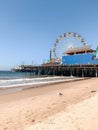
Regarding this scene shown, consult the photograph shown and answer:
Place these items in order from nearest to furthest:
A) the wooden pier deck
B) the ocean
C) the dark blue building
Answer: the ocean
the wooden pier deck
the dark blue building

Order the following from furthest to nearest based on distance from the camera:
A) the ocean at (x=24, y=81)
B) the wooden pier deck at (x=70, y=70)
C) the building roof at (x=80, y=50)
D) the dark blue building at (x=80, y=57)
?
1. the building roof at (x=80, y=50)
2. the dark blue building at (x=80, y=57)
3. the wooden pier deck at (x=70, y=70)
4. the ocean at (x=24, y=81)

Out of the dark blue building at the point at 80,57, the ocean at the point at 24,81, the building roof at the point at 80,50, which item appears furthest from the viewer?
the building roof at the point at 80,50

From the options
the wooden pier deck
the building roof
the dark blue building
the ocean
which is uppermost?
the building roof

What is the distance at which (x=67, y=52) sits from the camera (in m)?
65.4

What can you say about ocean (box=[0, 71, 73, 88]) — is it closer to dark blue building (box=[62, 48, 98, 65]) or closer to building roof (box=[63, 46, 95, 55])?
dark blue building (box=[62, 48, 98, 65])

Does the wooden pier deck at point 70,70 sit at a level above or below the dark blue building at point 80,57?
below

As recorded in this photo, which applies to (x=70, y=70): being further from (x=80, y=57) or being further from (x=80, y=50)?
(x=80, y=50)

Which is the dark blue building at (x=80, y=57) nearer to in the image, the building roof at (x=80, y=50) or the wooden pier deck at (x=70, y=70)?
the building roof at (x=80, y=50)

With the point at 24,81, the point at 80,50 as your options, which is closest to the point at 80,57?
the point at 80,50

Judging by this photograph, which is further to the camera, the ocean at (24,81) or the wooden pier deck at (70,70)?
the wooden pier deck at (70,70)

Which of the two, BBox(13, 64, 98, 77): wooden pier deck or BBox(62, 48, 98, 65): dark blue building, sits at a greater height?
BBox(62, 48, 98, 65): dark blue building

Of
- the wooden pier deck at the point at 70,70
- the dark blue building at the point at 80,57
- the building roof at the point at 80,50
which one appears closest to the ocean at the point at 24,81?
the wooden pier deck at the point at 70,70

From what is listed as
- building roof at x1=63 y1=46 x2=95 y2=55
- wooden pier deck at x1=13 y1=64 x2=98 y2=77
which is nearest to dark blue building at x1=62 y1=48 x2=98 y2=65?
building roof at x1=63 y1=46 x2=95 y2=55

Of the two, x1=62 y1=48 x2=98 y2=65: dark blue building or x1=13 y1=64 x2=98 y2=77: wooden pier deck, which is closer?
x1=13 y1=64 x2=98 y2=77: wooden pier deck
